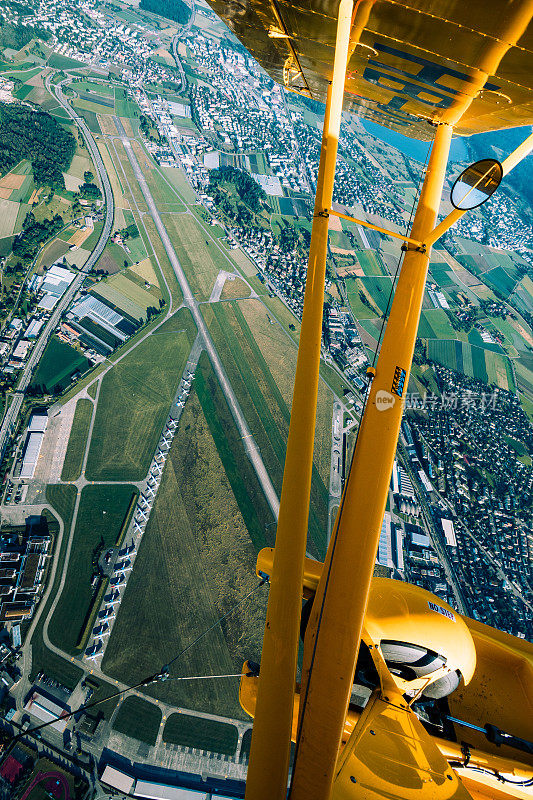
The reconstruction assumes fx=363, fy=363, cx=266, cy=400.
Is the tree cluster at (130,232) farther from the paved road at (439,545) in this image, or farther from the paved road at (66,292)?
the paved road at (439,545)

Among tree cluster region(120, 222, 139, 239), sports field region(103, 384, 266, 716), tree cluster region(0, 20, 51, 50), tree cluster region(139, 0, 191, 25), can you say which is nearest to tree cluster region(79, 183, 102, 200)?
tree cluster region(120, 222, 139, 239)

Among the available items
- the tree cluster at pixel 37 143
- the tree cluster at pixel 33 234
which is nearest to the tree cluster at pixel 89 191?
the tree cluster at pixel 37 143

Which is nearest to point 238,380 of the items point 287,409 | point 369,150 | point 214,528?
point 287,409

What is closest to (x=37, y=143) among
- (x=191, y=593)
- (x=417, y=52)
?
(x=191, y=593)

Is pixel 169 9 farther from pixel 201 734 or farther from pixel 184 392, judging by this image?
pixel 201 734

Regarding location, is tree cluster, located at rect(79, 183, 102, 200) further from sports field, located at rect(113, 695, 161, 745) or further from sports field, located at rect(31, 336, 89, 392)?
sports field, located at rect(113, 695, 161, 745)

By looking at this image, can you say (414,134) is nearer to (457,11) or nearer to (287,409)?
(457,11)
